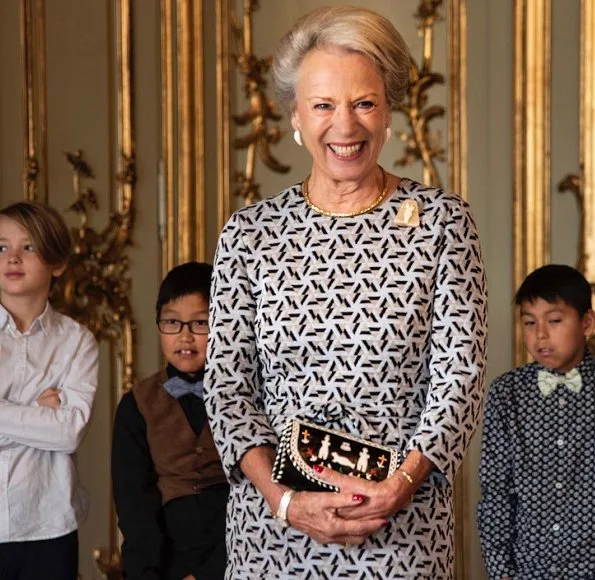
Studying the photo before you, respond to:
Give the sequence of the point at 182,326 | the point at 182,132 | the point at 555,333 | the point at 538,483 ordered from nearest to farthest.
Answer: the point at 182,326
the point at 538,483
the point at 555,333
the point at 182,132

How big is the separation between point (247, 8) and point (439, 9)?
2.33 feet

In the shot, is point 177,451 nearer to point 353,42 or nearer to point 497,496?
point 497,496

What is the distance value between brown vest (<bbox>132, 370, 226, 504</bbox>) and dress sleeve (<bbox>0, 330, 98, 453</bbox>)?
0.14m

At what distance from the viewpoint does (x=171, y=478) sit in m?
2.99

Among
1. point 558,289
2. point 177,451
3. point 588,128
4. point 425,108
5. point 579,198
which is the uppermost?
point 425,108

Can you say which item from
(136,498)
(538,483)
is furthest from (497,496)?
(136,498)

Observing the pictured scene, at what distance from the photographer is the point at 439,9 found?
4590mm

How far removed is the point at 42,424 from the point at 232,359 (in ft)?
3.24

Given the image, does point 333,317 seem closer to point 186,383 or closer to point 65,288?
point 186,383

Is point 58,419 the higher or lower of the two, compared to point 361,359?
lower

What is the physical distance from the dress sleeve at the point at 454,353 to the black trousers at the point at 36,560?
4.27ft

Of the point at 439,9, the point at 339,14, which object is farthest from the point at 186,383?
the point at 439,9

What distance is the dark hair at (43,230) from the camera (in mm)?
3168


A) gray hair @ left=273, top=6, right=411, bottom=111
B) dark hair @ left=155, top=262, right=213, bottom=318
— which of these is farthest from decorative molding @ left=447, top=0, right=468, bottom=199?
gray hair @ left=273, top=6, right=411, bottom=111
